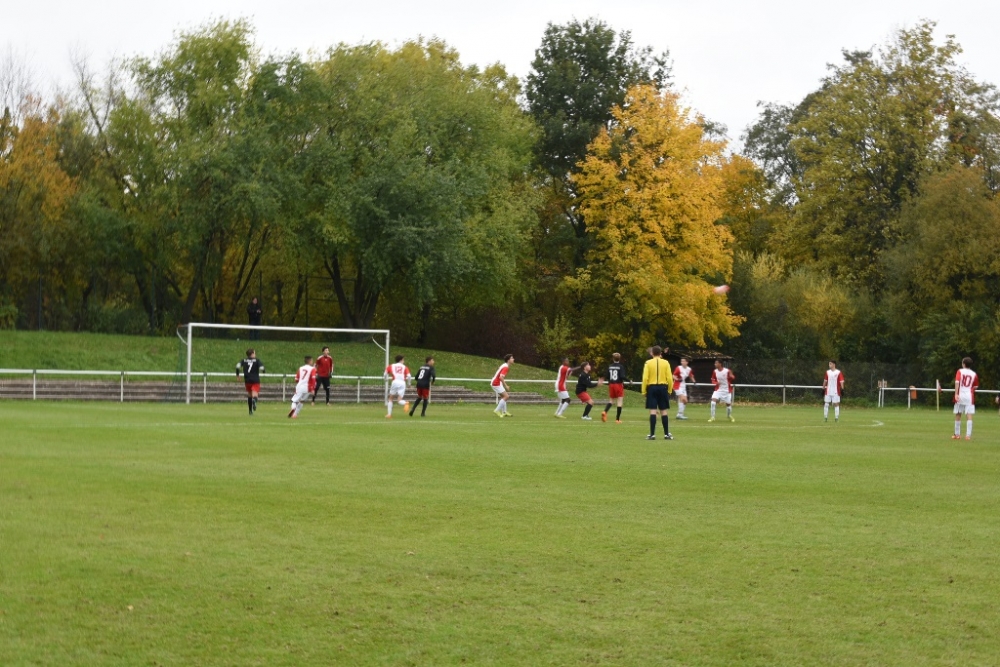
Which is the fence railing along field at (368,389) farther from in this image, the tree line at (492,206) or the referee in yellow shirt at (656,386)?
the referee in yellow shirt at (656,386)

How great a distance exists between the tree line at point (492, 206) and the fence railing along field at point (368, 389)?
2.21 m

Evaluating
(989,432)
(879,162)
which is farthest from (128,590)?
(879,162)

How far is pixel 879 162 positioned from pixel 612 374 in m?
34.1

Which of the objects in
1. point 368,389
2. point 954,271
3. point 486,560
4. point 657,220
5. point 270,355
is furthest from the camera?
point 657,220

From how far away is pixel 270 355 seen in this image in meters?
51.3

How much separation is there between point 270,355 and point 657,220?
18.9 metres

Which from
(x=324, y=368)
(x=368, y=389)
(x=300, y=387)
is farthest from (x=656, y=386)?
(x=368, y=389)

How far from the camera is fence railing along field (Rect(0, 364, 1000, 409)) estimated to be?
43156mm

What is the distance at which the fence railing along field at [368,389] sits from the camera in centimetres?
4316

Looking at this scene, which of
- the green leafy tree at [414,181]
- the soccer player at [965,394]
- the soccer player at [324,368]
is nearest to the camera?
the soccer player at [965,394]

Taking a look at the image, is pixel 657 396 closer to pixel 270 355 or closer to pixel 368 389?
pixel 368 389

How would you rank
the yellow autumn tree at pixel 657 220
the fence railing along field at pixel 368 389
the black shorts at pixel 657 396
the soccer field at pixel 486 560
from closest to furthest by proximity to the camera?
the soccer field at pixel 486 560 < the black shorts at pixel 657 396 < the fence railing along field at pixel 368 389 < the yellow autumn tree at pixel 657 220

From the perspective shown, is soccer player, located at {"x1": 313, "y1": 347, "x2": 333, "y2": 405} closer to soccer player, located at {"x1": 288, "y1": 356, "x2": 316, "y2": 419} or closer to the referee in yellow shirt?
soccer player, located at {"x1": 288, "y1": 356, "x2": 316, "y2": 419}

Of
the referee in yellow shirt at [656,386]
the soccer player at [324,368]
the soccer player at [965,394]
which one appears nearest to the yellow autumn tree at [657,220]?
the soccer player at [324,368]
